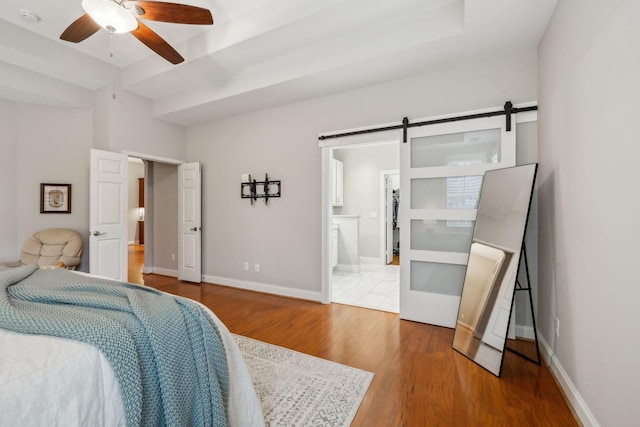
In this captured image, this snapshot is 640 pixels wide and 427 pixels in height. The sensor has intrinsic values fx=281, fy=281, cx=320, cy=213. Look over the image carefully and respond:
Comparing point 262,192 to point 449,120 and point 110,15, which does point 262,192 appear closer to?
point 110,15

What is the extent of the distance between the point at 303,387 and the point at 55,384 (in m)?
1.43

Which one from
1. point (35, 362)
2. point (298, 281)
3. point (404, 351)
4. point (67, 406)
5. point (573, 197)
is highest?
point (573, 197)

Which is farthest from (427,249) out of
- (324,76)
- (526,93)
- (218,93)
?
(218,93)

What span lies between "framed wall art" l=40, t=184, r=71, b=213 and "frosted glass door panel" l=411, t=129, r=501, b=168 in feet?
15.8

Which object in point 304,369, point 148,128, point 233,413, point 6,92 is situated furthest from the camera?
point 148,128

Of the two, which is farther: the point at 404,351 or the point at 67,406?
the point at 404,351

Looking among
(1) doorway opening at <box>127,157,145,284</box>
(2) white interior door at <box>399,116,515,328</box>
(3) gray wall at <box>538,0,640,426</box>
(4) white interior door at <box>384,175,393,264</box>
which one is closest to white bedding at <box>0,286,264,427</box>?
(3) gray wall at <box>538,0,640,426</box>

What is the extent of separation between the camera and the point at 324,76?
10.0ft

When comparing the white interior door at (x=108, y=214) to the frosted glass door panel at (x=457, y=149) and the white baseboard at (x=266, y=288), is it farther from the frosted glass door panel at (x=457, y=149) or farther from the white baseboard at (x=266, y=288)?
the frosted glass door panel at (x=457, y=149)

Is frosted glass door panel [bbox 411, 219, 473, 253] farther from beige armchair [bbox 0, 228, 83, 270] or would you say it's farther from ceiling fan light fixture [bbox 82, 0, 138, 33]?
beige armchair [bbox 0, 228, 83, 270]

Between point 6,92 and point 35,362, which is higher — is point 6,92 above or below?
above

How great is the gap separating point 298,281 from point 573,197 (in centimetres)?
296

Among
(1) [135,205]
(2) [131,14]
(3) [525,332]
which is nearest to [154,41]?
(2) [131,14]

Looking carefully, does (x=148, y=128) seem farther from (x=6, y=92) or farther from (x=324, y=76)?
(x=324, y=76)
